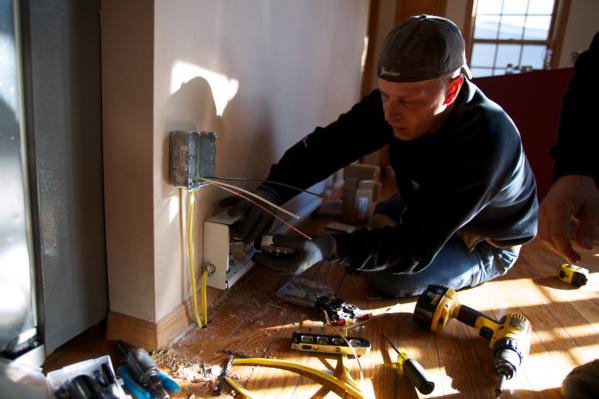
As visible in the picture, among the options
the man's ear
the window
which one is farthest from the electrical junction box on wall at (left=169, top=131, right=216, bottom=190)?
the window

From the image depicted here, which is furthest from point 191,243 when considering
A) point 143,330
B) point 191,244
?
point 143,330

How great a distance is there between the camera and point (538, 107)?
2514mm

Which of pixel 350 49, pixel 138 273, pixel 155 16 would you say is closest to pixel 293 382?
pixel 138 273

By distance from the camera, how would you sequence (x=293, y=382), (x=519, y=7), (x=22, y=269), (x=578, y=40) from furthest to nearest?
(x=519, y=7) < (x=578, y=40) < (x=293, y=382) < (x=22, y=269)

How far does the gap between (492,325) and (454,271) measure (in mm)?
327

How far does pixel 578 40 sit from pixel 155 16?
4132 millimetres

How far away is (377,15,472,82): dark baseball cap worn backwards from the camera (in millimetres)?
1063

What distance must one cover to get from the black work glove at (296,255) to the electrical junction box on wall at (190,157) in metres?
0.27

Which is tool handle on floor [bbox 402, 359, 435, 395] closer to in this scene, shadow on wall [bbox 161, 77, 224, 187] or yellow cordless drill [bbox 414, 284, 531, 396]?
yellow cordless drill [bbox 414, 284, 531, 396]

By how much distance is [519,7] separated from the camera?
3.96 m

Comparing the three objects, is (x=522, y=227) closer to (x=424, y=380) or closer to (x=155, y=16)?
(x=424, y=380)

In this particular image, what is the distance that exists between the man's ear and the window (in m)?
3.25

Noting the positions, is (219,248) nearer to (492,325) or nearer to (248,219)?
(248,219)

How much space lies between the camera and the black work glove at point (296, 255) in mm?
1128
